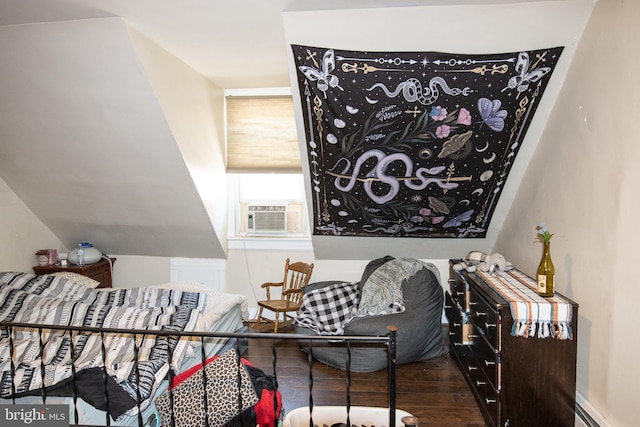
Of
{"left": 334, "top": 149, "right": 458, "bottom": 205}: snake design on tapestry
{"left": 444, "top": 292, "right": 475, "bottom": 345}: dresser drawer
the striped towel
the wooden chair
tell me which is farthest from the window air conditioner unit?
the striped towel

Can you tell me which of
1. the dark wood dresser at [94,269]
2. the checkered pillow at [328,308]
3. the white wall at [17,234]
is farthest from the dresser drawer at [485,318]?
the white wall at [17,234]

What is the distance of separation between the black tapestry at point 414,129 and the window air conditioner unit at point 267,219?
963mm

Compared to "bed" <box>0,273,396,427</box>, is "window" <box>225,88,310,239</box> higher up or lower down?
higher up

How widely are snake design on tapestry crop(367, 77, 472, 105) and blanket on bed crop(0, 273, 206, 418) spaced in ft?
6.62

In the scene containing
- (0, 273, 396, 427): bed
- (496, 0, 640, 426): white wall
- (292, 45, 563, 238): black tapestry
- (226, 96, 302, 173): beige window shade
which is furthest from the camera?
(226, 96, 302, 173): beige window shade

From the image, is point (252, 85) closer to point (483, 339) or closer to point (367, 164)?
point (367, 164)

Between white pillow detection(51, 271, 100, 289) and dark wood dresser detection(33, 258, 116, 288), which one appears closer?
white pillow detection(51, 271, 100, 289)

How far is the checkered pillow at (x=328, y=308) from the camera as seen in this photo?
176 inches

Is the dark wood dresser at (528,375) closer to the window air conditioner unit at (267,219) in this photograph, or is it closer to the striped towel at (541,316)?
the striped towel at (541,316)

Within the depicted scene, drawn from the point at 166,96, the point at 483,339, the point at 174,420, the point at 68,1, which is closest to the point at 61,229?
the point at 166,96

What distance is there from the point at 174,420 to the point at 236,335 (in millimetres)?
644

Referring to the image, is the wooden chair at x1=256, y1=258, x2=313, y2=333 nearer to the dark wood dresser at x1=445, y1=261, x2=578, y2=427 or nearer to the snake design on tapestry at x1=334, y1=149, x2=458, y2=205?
the snake design on tapestry at x1=334, y1=149, x2=458, y2=205

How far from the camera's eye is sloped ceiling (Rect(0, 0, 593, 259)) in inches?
110

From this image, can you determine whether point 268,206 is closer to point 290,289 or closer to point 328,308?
point 290,289
